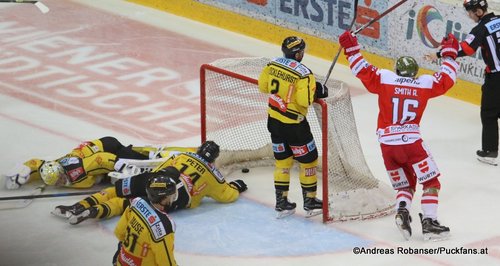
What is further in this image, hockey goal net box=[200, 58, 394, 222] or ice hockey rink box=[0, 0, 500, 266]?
hockey goal net box=[200, 58, 394, 222]

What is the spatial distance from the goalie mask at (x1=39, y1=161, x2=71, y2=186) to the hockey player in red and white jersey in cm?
208

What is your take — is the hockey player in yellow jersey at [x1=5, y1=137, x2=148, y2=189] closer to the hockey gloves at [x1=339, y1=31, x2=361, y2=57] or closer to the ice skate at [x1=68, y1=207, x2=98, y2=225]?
the ice skate at [x1=68, y1=207, x2=98, y2=225]

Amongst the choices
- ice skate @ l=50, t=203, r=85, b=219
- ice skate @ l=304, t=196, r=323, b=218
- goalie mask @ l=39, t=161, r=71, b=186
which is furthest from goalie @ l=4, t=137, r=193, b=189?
ice skate @ l=304, t=196, r=323, b=218

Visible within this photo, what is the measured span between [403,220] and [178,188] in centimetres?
141

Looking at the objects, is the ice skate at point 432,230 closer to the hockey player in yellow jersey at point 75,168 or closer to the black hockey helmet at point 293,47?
the black hockey helmet at point 293,47

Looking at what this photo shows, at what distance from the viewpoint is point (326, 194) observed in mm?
7883

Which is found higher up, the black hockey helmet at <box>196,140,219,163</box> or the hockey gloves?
the hockey gloves

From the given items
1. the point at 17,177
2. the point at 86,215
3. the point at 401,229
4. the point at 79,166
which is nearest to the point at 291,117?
the point at 401,229

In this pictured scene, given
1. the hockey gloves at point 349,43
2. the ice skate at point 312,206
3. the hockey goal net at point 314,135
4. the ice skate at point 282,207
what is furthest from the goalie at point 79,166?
the hockey gloves at point 349,43

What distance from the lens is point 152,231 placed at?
6.36m

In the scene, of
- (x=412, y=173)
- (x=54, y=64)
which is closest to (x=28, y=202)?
(x=412, y=173)

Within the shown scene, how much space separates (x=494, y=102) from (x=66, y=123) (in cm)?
329

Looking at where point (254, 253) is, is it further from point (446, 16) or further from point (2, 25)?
point (2, 25)

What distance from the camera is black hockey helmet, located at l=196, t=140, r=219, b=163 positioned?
8.02 metres
